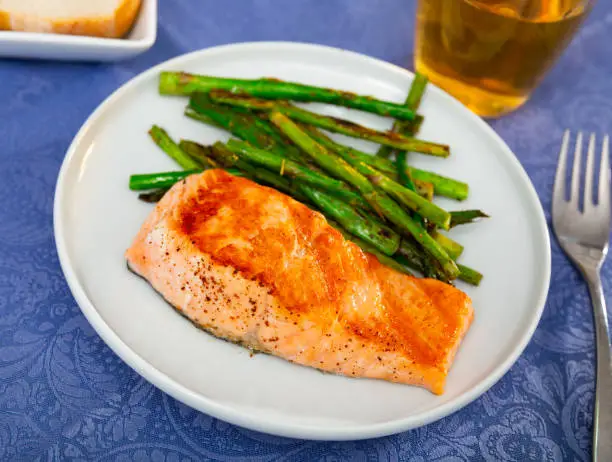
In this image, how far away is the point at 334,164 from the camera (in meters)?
2.94

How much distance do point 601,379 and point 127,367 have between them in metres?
1.89

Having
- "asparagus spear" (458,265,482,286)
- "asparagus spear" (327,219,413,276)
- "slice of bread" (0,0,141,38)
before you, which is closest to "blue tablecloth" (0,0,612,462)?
"slice of bread" (0,0,141,38)

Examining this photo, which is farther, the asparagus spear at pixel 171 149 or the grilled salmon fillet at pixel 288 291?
the asparagus spear at pixel 171 149

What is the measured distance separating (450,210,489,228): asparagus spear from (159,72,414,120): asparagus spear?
0.59 m

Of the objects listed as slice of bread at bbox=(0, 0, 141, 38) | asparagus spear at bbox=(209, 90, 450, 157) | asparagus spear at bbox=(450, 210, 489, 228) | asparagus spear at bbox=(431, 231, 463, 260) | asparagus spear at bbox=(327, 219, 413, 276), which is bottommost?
asparagus spear at bbox=(327, 219, 413, 276)

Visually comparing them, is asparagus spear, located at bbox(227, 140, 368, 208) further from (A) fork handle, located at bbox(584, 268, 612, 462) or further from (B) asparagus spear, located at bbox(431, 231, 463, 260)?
(A) fork handle, located at bbox(584, 268, 612, 462)

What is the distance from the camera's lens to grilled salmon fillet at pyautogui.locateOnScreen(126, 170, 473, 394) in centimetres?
238

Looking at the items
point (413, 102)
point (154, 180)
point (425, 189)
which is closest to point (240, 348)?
point (154, 180)

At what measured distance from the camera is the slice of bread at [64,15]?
3064 mm

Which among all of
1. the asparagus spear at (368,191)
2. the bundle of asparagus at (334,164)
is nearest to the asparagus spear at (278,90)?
the bundle of asparagus at (334,164)

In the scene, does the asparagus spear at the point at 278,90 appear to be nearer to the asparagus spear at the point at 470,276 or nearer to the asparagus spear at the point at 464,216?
the asparagus spear at the point at 464,216

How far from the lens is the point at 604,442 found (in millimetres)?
2424

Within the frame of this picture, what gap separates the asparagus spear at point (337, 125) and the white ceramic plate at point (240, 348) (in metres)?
0.08

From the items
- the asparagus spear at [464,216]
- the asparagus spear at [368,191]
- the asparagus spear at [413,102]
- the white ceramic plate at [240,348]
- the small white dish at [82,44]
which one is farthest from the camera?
the asparagus spear at [413,102]
